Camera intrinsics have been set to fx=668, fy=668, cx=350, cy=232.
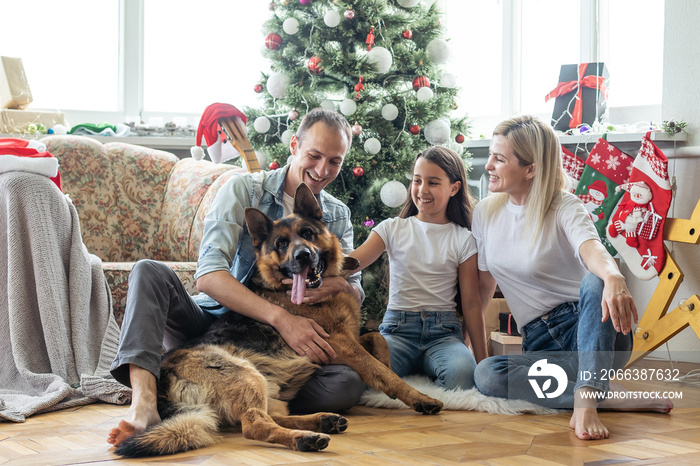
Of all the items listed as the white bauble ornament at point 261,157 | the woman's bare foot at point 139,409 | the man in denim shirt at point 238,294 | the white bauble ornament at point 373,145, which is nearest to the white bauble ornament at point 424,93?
the white bauble ornament at point 373,145

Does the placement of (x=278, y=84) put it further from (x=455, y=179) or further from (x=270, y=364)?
(x=270, y=364)

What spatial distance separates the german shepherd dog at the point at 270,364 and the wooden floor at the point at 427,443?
5 cm

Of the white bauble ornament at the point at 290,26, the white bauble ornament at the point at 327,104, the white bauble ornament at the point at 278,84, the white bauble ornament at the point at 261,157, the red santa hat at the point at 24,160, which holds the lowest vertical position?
the red santa hat at the point at 24,160

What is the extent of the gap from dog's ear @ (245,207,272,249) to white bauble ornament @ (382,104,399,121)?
5.68 feet

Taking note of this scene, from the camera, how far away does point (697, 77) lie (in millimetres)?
3541

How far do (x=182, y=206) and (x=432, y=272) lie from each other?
160 cm

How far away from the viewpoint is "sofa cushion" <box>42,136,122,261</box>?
12.0 feet

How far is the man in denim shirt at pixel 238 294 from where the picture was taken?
2006mm

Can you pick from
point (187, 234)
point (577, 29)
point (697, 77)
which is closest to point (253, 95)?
point (187, 234)

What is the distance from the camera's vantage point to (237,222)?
2.41 meters

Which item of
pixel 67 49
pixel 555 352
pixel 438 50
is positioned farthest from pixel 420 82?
pixel 67 49

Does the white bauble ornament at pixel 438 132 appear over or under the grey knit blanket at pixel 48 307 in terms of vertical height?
over

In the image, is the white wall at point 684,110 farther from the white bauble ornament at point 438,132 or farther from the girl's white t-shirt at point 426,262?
the girl's white t-shirt at point 426,262

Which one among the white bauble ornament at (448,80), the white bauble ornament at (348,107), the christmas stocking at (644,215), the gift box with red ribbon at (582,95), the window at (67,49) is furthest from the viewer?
the window at (67,49)
